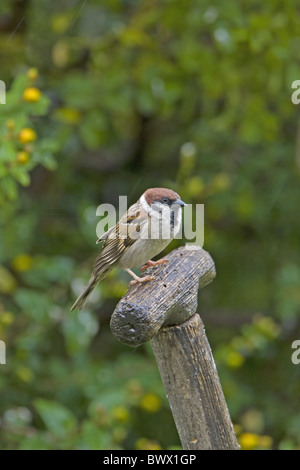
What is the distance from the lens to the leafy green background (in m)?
4.14

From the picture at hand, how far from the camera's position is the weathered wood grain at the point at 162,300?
90.8 inches

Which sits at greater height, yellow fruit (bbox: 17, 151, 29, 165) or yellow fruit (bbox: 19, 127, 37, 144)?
yellow fruit (bbox: 19, 127, 37, 144)

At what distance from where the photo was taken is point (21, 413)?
407cm

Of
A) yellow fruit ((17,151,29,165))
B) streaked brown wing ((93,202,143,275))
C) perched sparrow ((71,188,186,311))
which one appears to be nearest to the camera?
perched sparrow ((71,188,186,311))

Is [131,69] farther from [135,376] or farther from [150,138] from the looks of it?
[135,376]

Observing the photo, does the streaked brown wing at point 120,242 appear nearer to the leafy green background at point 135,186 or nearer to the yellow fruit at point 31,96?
the leafy green background at point 135,186

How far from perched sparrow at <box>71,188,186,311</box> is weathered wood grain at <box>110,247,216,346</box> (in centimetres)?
35

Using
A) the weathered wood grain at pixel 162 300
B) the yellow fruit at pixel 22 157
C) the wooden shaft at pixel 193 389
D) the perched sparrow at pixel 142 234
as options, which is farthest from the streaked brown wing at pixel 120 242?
the wooden shaft at pixel 193 389

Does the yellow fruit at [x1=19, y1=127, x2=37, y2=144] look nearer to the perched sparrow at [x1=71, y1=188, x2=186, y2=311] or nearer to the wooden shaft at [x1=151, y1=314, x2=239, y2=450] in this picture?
the perched sparrow at [x1=71, y1=188, x2=186, y2=311]

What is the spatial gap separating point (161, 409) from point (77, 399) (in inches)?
32.2

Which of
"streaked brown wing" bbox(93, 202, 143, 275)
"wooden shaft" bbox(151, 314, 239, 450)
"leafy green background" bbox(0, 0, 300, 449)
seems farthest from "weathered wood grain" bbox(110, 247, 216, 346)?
"leafy green background" bbox(0, 0, 300, 449)

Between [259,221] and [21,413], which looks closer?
[21,413]

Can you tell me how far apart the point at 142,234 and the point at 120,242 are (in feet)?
0.38
